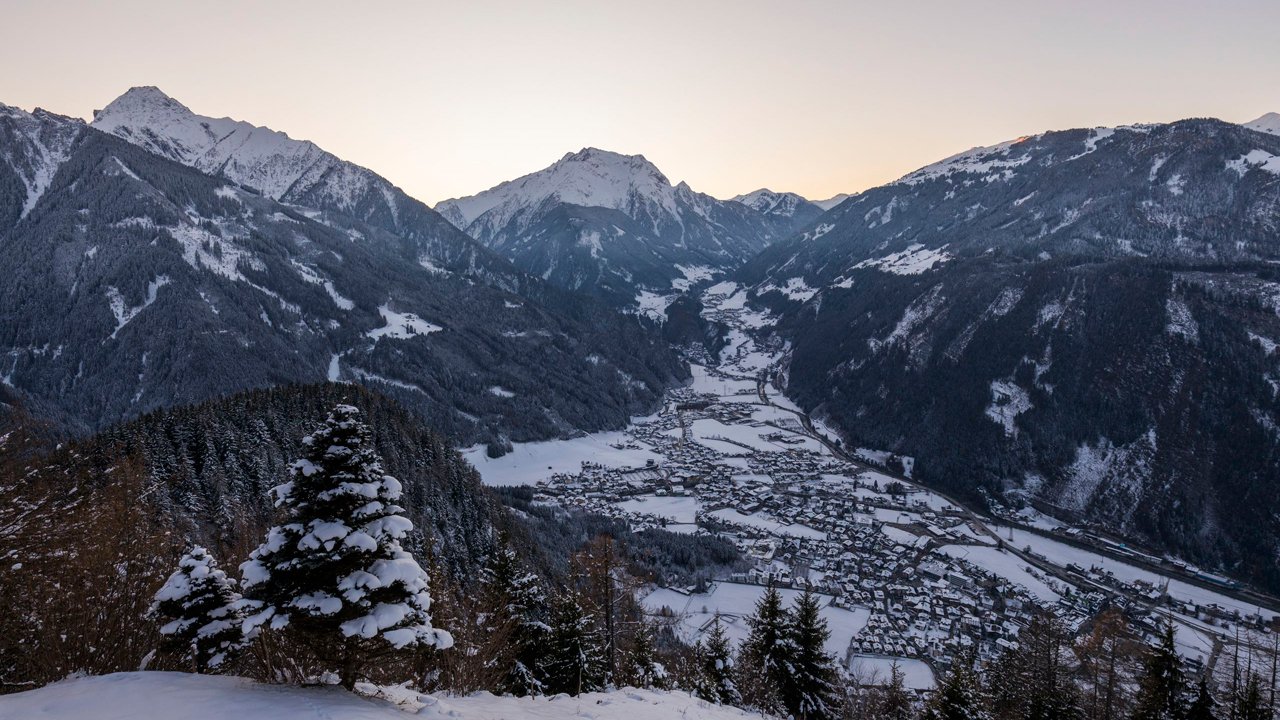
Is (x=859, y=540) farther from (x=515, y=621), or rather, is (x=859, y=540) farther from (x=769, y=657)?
(x=515, y=621)

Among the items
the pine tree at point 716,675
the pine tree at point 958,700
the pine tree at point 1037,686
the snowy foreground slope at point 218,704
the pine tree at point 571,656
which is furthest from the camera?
the pine tree at point 1037,686

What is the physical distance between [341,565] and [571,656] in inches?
596

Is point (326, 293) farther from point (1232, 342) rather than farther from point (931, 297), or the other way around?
point (1232, 342)

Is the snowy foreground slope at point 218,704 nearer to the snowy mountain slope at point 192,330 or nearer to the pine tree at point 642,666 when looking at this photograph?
the pine tree at point 642,666

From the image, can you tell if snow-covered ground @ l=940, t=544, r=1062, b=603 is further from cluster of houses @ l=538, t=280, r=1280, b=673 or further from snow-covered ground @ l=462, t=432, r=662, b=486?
snow-covered ground @ l=462, t=432, r=662, b=486

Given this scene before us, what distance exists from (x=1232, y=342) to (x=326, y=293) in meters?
232

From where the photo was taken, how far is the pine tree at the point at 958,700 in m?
23.0

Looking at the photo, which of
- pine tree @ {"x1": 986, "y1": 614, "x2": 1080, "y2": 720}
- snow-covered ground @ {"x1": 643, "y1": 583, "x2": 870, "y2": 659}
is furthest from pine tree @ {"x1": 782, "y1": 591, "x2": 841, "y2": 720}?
snow-covered ground @ {"x1": 643, "y1": 583, "x2": 870, "y2": 659}

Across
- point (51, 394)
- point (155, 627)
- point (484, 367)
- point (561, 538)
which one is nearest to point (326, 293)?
point (484, 367)

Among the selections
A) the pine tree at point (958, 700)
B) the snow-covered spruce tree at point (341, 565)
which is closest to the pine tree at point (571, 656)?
the snow-covered spruce tree at point (341, 565)

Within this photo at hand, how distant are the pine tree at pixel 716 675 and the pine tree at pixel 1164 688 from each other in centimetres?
1674

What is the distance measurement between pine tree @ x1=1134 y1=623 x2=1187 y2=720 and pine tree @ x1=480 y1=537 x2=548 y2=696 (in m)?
25.6

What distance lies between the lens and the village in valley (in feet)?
197

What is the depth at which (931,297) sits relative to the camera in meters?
176
